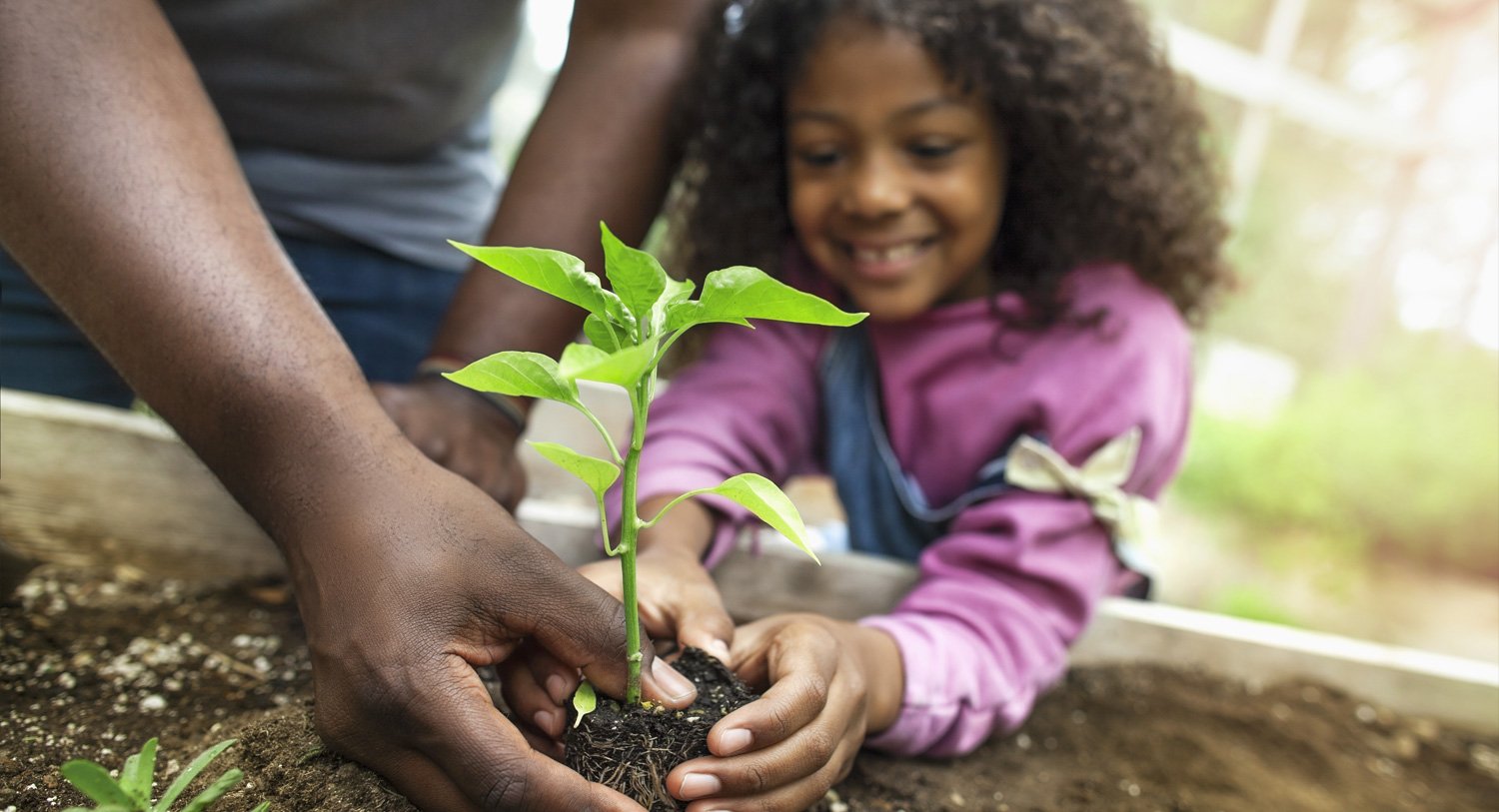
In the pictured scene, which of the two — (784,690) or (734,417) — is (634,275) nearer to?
(784,690)

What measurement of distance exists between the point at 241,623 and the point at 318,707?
68 centimetres

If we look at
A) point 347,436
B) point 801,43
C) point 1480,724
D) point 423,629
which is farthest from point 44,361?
point 1480,724

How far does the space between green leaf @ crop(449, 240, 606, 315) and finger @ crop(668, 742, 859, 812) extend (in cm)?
47

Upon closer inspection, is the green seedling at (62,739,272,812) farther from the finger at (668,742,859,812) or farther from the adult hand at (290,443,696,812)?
the finger at (668,742,859,812)

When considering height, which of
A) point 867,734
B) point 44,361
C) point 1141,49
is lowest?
point 867,734

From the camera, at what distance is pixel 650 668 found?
1036 millimetres

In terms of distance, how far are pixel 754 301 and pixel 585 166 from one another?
1.03 meters

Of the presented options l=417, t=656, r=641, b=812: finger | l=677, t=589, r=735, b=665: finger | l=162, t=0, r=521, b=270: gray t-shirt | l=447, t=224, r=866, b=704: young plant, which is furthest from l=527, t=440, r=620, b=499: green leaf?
l=162, t=0, r=521, b=270: gray t-shirt

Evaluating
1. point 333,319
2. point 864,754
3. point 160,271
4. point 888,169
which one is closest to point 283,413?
point 160,271

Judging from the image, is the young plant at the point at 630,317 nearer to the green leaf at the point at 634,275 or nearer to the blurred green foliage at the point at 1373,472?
the green leaf at the point at 634,275

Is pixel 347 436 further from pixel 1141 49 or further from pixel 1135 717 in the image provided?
pixel 1141 49

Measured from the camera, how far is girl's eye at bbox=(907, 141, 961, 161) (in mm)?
1841

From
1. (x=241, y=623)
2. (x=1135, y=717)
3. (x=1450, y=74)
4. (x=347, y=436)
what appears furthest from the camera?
(x=1450, y=74)

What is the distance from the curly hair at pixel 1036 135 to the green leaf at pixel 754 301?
116 centimetres
